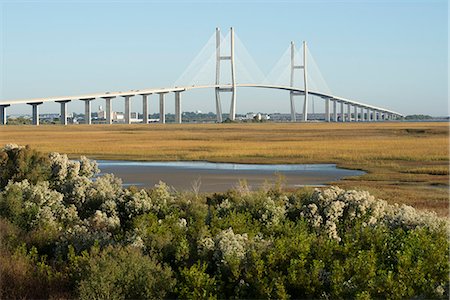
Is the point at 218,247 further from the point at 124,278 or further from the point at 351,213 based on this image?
the point at 351,213

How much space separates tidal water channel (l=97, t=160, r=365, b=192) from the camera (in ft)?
88.4

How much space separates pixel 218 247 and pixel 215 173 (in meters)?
22.4

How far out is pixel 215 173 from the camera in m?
31.8

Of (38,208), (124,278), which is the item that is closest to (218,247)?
(124,278)

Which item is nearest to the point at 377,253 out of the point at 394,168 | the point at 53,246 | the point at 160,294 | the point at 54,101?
the point at 160,294

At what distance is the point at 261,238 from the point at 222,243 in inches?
35.4

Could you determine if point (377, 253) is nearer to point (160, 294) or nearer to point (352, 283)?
point (352, 283)

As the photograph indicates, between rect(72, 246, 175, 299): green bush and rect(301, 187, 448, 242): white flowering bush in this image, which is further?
rect(301, 187, 448, 242): white flowering bush

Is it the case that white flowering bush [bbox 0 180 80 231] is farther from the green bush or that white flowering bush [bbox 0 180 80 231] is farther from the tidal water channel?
the tidal water channel

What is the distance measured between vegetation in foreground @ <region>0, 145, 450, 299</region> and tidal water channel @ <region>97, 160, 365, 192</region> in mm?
11410

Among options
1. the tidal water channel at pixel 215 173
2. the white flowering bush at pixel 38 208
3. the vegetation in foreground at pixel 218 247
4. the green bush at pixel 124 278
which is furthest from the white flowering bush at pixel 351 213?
the tidal water channel at pixel 215 173

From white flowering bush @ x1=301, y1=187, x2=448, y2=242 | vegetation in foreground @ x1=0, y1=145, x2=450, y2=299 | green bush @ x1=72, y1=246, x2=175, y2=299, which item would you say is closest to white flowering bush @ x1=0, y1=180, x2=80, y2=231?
vegetation in foreground @ x1=0, y1=145, x2=450, y2=299

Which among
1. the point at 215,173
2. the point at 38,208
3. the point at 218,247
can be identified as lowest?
the point at 215,173

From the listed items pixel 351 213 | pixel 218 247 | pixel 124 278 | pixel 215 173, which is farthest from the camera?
pixel 215 173
